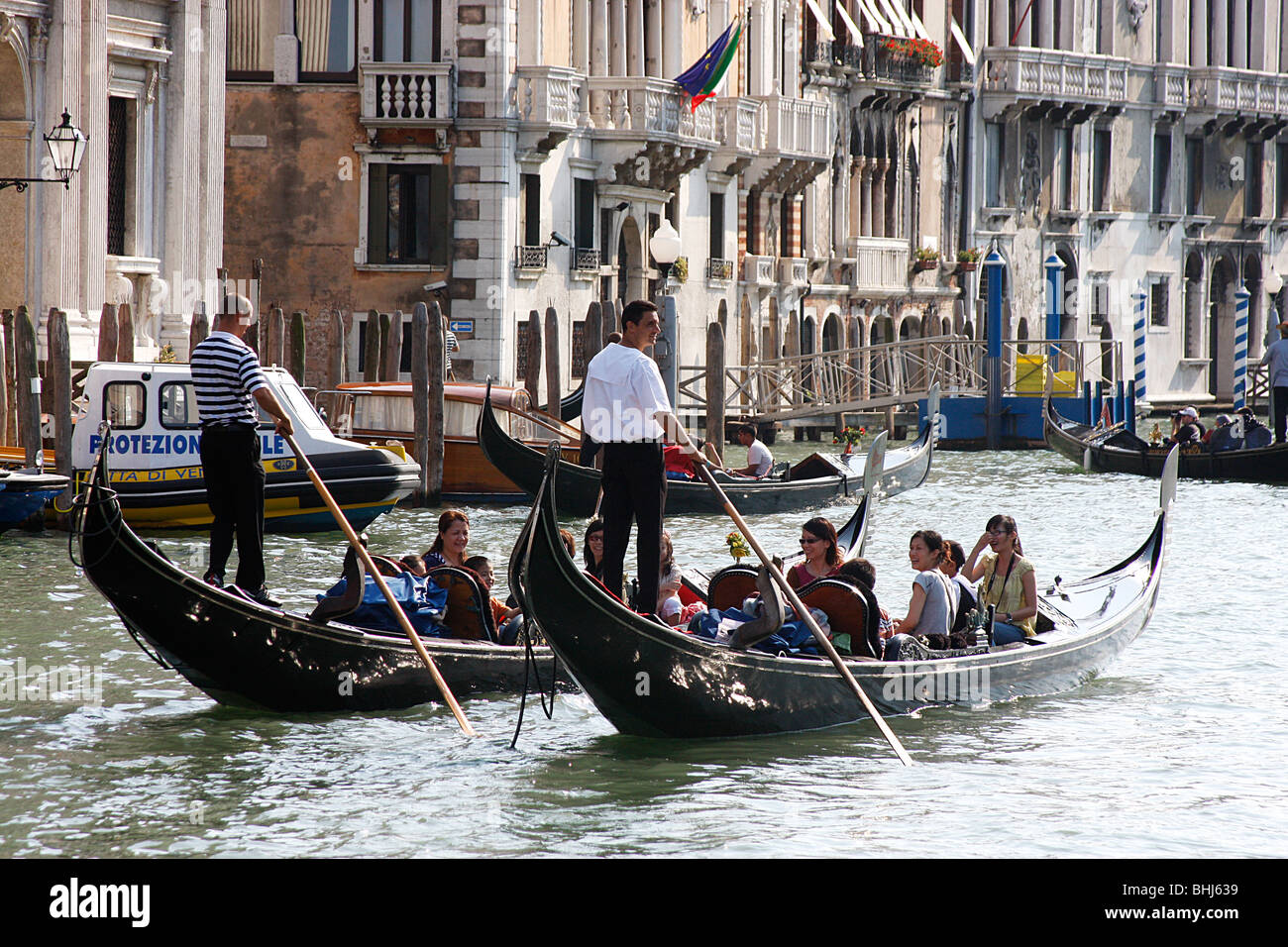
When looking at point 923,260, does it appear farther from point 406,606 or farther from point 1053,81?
point 406,606

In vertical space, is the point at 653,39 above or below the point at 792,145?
above

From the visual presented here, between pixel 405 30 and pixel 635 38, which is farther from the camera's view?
pixel 635 38

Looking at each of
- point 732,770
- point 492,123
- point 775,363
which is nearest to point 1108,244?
point 775,363

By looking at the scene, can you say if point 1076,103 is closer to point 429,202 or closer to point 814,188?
point 814,188

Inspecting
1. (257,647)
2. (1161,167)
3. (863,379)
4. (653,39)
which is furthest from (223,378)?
(1161,167)

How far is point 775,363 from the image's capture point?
23.6m

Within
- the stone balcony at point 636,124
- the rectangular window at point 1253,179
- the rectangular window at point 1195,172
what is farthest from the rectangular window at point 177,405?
the rectangular window at point 1253,179

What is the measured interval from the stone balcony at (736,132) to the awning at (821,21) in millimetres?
1933

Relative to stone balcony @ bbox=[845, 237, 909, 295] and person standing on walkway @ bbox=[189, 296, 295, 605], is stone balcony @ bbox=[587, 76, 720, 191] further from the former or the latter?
person standing on walkway @ bbox=[189, 296, 295, 605]

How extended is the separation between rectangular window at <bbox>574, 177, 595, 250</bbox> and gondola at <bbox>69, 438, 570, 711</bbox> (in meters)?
14.1

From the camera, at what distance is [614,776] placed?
6699mm

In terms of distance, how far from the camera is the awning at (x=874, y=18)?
2625 cm

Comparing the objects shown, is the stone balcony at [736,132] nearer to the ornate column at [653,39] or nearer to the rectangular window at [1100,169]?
the ornate column at [653,39]

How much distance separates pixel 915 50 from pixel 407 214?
9433 mm
